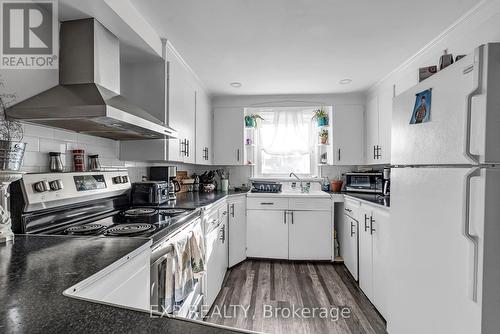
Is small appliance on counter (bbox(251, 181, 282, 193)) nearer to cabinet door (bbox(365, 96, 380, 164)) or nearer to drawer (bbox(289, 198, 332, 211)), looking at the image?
drawer (bbox(289, 198, 332, 211))

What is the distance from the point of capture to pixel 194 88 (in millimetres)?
2676

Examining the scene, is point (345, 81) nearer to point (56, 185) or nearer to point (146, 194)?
point (146, 194)

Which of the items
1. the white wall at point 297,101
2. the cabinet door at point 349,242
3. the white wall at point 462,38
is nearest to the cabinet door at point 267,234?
the cabinet door at point 349,242

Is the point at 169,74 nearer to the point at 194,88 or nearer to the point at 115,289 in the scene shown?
the point at 194,88

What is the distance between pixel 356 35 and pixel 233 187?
2.53 meters

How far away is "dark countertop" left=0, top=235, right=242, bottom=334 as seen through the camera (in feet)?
1.48

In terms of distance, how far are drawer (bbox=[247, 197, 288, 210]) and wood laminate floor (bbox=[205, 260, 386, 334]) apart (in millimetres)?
724

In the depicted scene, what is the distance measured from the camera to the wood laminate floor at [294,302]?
1862mm

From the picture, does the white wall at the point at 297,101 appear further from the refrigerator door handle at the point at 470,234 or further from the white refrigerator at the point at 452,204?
the refrigerator door handle at the point at 470,234

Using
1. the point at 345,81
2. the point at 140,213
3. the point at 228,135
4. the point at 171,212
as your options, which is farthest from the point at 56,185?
the point at 345,81

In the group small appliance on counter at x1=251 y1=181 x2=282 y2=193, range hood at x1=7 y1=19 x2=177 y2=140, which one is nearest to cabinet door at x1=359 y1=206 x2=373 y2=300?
small appliance on counter at x1=251 y1=181 x2=282 y2=193

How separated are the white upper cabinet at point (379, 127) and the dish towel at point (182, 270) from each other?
2.30 m

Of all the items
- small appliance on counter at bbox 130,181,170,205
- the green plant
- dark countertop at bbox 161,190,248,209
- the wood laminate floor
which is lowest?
→ the wood laminate floor

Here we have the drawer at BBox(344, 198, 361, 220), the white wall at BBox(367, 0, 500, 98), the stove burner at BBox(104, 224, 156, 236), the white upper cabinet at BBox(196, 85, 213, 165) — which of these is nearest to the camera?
the stove burner at BBox(104, 224, 156, 236)
